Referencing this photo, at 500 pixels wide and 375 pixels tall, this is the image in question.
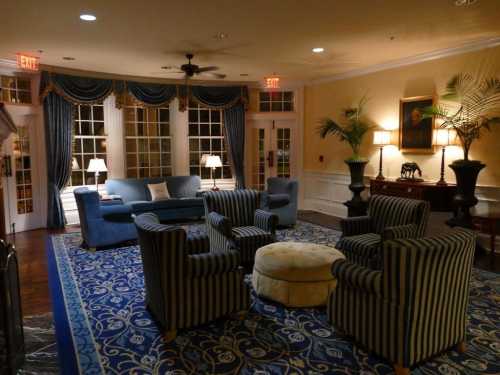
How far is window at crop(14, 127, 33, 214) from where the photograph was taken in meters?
6.53

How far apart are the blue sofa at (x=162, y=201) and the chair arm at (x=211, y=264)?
375cm

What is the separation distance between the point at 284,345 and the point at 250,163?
19.8ft

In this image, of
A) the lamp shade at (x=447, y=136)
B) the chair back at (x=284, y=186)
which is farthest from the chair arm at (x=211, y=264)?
the lamp shade at (x=447, y=136)

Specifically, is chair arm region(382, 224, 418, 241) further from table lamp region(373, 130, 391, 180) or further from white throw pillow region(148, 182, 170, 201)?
white throw pillow region(148, 182, 170, 201)

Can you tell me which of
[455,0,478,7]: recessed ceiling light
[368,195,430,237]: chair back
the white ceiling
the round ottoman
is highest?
the white ceiling

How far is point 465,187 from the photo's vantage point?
4.91 m

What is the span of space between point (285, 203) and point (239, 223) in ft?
5.76

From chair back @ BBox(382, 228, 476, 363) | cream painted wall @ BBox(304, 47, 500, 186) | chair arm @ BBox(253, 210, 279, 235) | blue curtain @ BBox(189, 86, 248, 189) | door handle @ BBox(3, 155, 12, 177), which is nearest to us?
chair back @ BBox(382, 228, 476, 363)

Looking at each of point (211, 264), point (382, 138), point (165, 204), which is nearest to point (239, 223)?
point (211, 264)

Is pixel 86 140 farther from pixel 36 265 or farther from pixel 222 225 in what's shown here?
pixel 222 225

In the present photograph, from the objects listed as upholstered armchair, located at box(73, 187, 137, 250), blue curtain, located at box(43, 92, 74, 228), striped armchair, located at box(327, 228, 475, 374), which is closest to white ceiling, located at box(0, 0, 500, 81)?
blue curtain, located at box(43, 92, 74, 228)

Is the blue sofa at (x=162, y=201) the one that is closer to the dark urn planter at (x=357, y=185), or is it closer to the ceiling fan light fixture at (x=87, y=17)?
the dark urn planter at (x=357, y=185)

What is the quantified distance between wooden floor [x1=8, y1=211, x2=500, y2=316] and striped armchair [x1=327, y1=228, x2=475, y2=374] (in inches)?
93.6

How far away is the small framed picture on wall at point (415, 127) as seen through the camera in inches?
234
